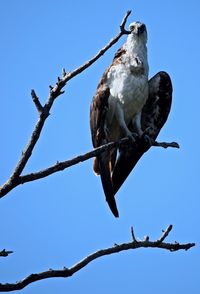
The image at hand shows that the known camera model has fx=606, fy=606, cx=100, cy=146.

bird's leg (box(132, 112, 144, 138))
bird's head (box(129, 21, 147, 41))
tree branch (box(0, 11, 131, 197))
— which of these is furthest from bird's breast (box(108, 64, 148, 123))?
tree branch (box(0, 11, 131, 197))

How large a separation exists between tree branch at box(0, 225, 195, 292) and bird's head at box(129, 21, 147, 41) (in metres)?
4.19

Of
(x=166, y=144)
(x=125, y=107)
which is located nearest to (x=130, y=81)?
(x=125, y=107)

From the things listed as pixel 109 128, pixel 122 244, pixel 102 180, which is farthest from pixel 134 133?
pixel 122 244

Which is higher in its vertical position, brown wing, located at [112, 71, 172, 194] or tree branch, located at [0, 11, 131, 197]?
brown wing, located at [112, 71, 172, 194]

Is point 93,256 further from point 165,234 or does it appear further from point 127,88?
point 127,88

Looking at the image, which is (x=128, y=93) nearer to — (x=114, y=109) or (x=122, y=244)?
(x=114, y=109)

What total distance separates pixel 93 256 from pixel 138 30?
183 inches

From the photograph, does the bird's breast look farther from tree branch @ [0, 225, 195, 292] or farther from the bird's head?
tree branch @ [0, 225, 195, 292]

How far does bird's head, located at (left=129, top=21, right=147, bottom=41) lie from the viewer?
29.7 ft

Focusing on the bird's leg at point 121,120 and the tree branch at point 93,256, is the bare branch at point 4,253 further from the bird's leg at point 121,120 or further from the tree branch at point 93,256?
the bird's leg at point 121,120

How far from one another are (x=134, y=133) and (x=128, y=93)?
582mm

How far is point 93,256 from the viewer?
5.31 meters

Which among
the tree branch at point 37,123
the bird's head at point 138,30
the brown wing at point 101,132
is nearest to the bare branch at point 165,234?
the tree branch at point 37,123

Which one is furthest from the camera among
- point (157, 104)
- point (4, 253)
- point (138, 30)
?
point (157, 104)
